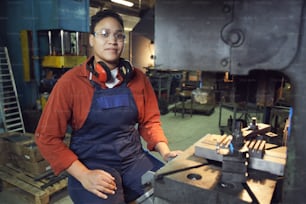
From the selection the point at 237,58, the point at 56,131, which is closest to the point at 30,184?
the point at 56,131

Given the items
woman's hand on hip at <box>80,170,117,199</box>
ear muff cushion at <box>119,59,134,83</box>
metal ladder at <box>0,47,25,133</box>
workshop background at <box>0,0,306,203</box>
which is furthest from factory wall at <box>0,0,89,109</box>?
woman's hand on hip at <box>80,170,117,199</box>

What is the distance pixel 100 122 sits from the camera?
1205 millimetres

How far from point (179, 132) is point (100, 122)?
294 centimetres

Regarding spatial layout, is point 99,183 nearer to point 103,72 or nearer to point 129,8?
point 103,72

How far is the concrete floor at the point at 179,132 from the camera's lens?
7.16 ft

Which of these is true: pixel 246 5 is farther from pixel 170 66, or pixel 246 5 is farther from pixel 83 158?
pixel 83 158

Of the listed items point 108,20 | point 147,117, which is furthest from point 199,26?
point 147,117

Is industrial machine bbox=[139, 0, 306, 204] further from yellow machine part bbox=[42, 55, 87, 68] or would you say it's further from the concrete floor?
yellow machine part bbox=[42, 55, 87, 68]

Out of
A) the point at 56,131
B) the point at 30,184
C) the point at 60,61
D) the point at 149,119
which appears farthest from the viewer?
the point at 60,61

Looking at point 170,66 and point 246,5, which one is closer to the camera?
point 246,5

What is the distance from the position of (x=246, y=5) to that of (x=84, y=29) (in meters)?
2.98

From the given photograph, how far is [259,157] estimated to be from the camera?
833 mm

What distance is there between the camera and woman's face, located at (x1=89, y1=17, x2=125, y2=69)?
3.93ft

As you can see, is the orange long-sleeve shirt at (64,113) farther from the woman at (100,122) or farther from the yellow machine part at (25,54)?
the yellow machine part at (25,54)
